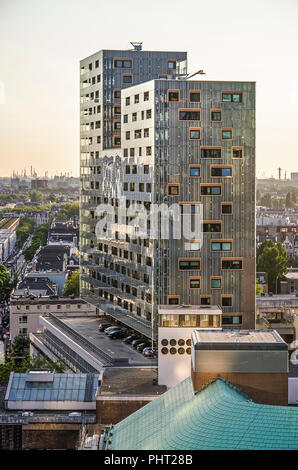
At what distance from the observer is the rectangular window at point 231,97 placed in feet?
104

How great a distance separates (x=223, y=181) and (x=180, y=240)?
255 centimetres

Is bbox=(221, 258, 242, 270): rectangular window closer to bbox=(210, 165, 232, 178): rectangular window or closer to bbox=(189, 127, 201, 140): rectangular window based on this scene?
bbox=(210, 165, 232, 178): rectangular window

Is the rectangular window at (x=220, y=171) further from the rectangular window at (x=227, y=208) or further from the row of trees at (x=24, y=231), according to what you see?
the row of trees at (x=24, y=231)

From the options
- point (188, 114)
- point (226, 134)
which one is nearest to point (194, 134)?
point (188, 114)

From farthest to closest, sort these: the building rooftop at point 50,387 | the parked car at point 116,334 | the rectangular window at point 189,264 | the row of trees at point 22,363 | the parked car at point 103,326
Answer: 1. the parked car at point 103,326
2. the parked car at point 116,334
3. the row of trees at point 22,363
4. the rectangular window at point 189,264
5. the building rooftop at point 50,387

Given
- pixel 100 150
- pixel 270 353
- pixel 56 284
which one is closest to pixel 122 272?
pixel 100 150

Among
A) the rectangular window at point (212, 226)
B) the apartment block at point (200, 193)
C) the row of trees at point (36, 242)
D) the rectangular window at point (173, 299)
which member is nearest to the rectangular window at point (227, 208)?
the apartment block at point (200, 193)

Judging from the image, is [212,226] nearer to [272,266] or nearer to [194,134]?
[194,134]

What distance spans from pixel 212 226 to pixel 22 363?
885 centimetres

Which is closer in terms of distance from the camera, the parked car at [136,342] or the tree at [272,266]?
the parked car at [136,342]

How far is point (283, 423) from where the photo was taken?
Result: 52.3 feet

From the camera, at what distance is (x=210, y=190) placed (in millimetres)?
31953

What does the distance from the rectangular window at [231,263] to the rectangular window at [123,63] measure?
1028cm

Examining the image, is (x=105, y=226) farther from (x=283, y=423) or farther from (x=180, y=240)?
(x=283, y=423)
